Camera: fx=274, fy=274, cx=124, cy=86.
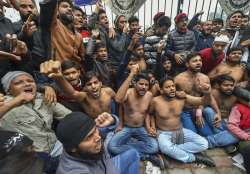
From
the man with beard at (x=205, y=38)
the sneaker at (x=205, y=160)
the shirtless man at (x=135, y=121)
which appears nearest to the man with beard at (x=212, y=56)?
the man with beard at (x=205, y=38)

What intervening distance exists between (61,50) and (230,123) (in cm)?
262

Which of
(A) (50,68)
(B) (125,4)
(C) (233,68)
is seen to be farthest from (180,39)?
(A) (50,68)

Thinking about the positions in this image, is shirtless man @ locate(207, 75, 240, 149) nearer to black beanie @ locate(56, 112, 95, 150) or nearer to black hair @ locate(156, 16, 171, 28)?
black hair @ locate(156, 16, 171, 28)

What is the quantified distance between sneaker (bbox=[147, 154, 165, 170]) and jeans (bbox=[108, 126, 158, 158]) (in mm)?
61

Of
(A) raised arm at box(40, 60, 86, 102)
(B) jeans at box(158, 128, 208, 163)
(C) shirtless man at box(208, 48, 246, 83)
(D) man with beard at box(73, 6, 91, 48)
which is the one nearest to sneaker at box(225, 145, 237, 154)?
(B) jeans at box(158, 128, 208, 163)

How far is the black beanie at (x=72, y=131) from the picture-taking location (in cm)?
213

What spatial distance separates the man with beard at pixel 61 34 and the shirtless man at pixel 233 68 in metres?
2.35

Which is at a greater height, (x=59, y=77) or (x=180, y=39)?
(x=180, y=39)

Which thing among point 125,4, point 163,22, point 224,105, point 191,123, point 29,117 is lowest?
point 191,123

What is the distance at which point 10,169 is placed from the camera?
5.72ft

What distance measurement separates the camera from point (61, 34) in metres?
3.57

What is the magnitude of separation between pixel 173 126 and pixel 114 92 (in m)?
1.00

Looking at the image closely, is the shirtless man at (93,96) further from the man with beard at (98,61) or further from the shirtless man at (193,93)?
the shirtless man at (193,93)

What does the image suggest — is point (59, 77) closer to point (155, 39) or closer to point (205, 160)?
point (205, 160)
